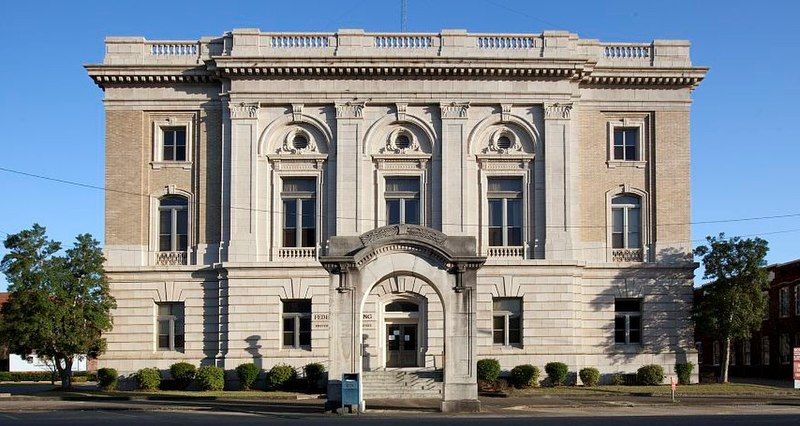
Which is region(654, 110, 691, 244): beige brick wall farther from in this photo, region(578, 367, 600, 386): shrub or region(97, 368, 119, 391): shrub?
region(97, 368, 119, 391): shrub

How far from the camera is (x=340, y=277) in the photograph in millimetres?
37656

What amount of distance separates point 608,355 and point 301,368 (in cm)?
1459

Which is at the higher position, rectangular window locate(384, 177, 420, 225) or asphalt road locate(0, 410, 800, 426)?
rectangular window locate(384, 177, 420, 225)

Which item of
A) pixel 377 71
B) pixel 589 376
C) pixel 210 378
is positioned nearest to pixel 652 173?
pixel 589 376

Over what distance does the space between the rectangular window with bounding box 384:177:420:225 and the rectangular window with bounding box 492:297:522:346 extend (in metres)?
5.50

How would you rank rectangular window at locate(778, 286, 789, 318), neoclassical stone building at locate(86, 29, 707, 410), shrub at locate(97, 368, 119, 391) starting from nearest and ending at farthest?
shrub at locate(97, 368, 119, 391) → neoclassical stone building at locate(86, 29, 707, 410) → rectangular window at locate(778, 286, 789, 318)

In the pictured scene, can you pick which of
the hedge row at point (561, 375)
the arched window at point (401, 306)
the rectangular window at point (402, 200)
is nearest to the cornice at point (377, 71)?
the rectangular window at point (402, 200)

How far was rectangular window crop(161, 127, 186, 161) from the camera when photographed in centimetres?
5231

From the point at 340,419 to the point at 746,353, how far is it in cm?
4642

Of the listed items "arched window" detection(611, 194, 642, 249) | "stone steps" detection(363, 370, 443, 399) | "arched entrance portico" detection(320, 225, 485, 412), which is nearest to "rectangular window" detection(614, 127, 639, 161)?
"arched window" detection(611, 194, 642, 249)

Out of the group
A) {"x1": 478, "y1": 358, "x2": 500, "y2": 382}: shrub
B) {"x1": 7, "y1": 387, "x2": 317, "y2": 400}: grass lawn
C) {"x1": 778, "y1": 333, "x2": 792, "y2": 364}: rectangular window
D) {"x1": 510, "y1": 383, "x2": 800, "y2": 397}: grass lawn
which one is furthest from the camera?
{"x1": 778, "y1": 333, "x2": 792, "y2": 364}: rectangular window

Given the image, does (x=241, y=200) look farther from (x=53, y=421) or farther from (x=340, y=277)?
(x=53, y=421)

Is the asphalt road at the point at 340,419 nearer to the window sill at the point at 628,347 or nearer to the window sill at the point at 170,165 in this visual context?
the window sill at the point at 628,347

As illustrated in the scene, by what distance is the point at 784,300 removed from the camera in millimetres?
66875
